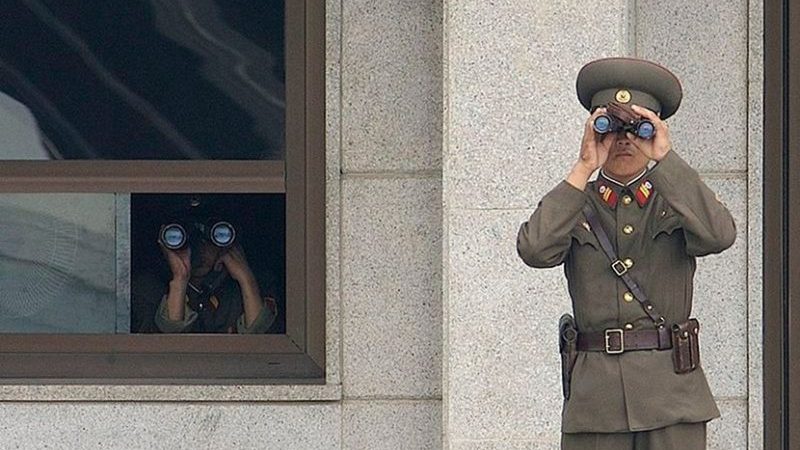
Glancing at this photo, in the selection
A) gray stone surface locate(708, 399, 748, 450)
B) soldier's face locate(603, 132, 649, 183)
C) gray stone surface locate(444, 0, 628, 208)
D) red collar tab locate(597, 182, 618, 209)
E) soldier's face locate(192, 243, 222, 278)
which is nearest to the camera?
soldier's face locate(603, 132, 649, 183)

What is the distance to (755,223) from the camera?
8.44 metres

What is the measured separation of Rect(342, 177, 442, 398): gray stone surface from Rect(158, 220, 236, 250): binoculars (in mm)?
578

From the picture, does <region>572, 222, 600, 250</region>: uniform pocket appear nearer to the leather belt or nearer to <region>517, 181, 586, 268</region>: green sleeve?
<region>517, 181, 586, 268</region>: green sleeve

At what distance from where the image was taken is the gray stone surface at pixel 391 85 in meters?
8.59

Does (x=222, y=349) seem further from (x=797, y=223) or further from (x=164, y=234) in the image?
(x=797, y=223)

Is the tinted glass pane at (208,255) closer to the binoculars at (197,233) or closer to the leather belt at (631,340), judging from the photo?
the binoculars at (197,233)

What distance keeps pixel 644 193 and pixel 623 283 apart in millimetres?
307

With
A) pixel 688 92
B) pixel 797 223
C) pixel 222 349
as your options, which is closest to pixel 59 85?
pixel 222 349

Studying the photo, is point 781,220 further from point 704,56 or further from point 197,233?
point 197,233

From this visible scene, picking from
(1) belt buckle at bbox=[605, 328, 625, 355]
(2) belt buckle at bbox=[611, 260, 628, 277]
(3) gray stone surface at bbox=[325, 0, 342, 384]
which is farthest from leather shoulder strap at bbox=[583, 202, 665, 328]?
(3) gray stone surface at bbox=[325, 0, 342, 384]

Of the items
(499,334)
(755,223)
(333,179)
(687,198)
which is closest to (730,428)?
(755,223)

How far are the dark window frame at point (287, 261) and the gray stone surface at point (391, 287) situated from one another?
0.16 meters

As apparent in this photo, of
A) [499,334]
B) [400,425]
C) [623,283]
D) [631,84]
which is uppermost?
[631,84]

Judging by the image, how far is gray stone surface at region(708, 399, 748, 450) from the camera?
8.43 metres
